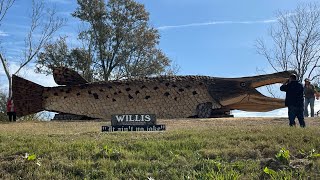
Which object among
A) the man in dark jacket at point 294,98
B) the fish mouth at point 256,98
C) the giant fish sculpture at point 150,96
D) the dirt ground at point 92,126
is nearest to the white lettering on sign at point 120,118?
the dirt ground at point 92,126

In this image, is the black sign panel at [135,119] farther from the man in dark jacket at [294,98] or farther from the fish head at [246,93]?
the fish head at [246,93]

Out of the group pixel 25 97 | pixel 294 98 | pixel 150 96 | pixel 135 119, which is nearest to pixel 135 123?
pixel 135 119

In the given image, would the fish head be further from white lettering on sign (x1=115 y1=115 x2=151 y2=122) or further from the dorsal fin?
white lettering on sign (x1=115 y1=115 x2=151 y2=122)

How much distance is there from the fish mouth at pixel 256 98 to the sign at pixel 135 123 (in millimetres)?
7773

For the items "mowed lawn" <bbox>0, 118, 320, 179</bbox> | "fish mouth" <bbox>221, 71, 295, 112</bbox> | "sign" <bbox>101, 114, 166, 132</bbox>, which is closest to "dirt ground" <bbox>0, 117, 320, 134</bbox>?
"sign" <bbox>101, 114, 166, 132</bbox>

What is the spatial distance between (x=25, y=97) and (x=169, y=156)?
11890 millimetres

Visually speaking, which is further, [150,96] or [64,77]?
[64,77]

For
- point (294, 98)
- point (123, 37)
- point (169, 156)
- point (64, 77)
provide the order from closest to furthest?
point (169, 156)
point (294, 98)
point (64, 77)
point (123, 37)

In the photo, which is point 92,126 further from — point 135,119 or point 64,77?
point 64,77

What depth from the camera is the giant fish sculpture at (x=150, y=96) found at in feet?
56.0

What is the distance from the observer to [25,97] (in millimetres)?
17406

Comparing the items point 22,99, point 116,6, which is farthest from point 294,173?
point 116,6

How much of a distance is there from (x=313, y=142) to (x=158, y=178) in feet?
10.3

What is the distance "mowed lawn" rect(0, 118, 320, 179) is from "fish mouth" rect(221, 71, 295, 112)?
336 inches
